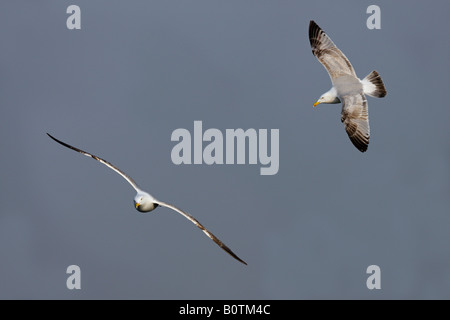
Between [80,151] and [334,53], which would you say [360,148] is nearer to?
[334,53]

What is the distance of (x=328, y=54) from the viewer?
78.2 ft

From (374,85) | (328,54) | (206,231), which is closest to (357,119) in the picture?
(374,85)

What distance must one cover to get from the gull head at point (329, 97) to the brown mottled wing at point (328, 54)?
16.0 inches

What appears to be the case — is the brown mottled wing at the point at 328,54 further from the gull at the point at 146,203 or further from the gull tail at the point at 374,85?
the gull at the point at 146,203

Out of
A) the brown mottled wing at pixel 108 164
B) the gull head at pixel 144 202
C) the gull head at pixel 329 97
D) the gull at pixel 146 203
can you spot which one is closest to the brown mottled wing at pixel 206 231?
the gull at pixel 146 203

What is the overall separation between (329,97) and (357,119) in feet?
3.71

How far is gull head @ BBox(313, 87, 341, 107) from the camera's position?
77.2 feet

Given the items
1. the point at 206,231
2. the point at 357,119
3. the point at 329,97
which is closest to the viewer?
the point at 206,231

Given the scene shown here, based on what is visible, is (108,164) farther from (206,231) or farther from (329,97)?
(329,97)

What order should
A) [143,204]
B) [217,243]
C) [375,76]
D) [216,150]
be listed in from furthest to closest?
[216,150] < [375,76] < [143,204] < [217,243]

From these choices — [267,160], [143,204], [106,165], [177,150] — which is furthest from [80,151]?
[267,160]

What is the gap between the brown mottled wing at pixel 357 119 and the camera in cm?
2280

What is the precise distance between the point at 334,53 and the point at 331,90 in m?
1.03

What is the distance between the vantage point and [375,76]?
23.3m
